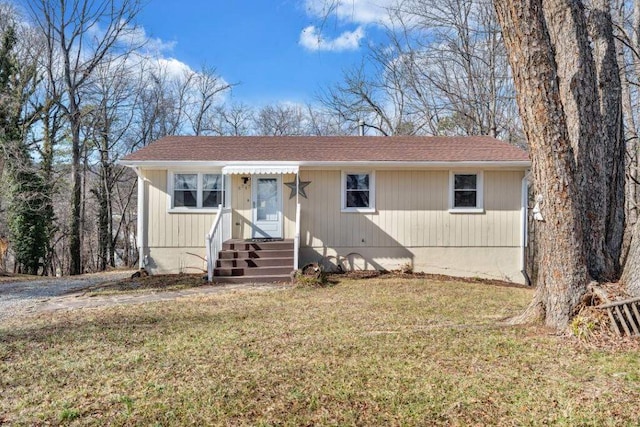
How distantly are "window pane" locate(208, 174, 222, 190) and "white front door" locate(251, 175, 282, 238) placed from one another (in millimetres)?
937

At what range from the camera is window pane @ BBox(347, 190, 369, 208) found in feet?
35.1

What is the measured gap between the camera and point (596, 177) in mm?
4805

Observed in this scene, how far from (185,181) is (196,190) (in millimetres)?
387

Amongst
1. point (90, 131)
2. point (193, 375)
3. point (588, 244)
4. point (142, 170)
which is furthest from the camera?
point (90, 131)

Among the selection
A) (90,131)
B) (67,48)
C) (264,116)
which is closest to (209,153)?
(67,48)

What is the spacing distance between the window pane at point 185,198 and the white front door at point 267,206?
1.63 metres

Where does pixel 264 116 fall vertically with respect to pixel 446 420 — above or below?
above

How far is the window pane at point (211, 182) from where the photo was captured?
420 inches

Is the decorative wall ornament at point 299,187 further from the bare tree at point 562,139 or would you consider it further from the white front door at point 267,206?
the bare tree at point 562,139

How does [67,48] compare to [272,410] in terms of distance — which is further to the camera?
[67,48]

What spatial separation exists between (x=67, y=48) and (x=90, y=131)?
15.0ft

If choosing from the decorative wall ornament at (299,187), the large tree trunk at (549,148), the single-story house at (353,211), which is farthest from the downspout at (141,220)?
the large tree trunk at (549,148)

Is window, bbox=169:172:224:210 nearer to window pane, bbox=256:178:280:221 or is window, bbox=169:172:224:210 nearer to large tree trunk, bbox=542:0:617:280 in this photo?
window pane, bbox=256:178:280:221

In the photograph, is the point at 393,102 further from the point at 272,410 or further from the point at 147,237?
the point at 272,410
